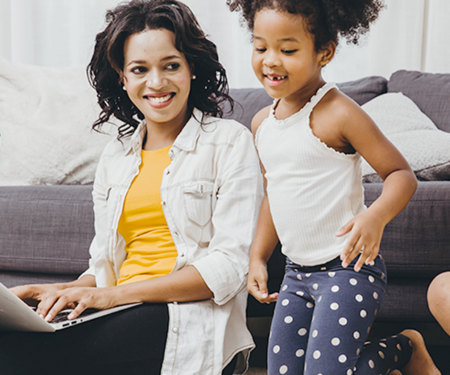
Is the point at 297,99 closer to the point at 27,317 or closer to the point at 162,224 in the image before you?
the point at 162,224

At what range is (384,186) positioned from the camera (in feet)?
2.78

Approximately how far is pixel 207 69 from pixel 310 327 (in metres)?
0.63

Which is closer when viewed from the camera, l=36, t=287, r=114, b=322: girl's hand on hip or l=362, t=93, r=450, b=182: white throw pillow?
l=36, t=287, r=114, b=322: girl's hand on hip

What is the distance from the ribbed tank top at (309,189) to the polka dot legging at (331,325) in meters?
0.04

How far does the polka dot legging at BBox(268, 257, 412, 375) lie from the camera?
848mm

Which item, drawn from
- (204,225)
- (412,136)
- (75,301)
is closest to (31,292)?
(75,301)

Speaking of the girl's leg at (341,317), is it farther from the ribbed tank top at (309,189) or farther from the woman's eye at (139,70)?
the woman's eye at (139,70)

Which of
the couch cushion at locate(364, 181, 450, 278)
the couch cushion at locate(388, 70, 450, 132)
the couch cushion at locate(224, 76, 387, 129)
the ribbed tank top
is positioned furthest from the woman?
the couch cushion at locate(388, 70, 450, 132)

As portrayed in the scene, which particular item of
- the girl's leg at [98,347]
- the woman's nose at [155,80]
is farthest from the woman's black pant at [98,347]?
the woman's nose at [155,80]

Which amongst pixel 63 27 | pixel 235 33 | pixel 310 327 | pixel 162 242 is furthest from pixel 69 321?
pixel 63 27

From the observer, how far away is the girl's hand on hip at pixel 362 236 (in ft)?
2.49

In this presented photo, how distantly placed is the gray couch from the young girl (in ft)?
0.80

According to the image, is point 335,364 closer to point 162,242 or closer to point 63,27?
point 162,242

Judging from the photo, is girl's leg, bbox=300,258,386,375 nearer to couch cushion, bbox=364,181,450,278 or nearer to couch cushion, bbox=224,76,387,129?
couch cushion, bbox=364,181,450,278
